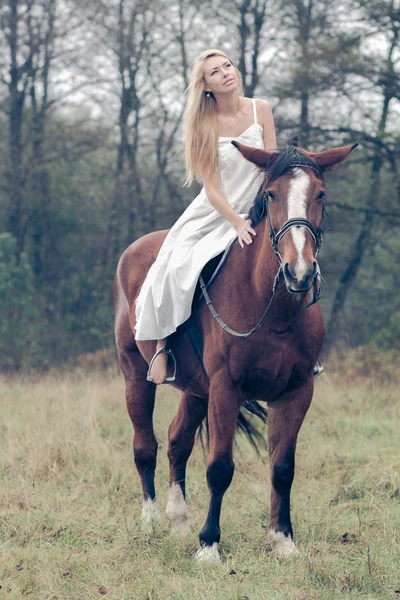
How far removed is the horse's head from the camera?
129 inches

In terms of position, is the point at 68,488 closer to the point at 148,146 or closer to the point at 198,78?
the point at 198,78

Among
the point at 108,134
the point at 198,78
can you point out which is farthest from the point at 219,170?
Answer: the point at 108,134

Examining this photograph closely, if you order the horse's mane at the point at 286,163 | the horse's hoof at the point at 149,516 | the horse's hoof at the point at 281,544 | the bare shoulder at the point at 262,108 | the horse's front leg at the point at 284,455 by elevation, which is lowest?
the horse's hoof at the point at 149,516

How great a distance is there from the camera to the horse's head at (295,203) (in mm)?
3270

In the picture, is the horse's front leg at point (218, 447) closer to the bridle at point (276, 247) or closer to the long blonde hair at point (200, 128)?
the bridle at point (276, 247)

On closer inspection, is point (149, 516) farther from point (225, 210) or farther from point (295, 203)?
point (295, 203)

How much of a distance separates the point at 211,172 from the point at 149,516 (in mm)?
2092

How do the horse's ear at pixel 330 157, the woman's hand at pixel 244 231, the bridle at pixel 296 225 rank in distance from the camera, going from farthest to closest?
the woman's hand at pixel 244 231
the horse's ear at pixel 330 157
the bridle at pixel 296 225

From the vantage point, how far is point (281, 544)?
3969mm

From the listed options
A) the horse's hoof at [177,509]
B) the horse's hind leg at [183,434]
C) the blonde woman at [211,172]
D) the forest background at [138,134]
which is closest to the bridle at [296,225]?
the blonde woman at [211,172]

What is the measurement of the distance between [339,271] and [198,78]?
499 inches

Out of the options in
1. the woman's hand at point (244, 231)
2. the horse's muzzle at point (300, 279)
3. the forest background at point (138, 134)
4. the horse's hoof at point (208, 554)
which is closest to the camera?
the horse's muzzle at point (300, 279)

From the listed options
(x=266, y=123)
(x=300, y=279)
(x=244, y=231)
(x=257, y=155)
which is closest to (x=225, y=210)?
(x=244, y=231)

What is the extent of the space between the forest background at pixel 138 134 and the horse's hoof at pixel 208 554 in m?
8.69
